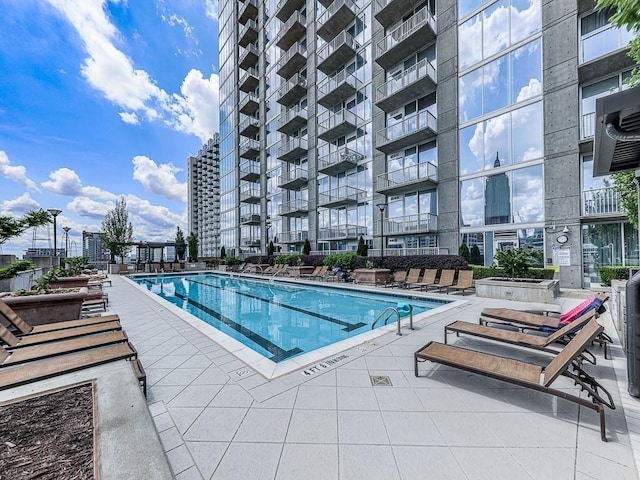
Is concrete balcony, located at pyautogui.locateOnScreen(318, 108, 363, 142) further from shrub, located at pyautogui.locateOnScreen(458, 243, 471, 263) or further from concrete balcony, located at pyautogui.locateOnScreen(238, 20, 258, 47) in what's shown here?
concrete balcony, located at pyautogui.locateOnScreen(238, 20, 258, 47)

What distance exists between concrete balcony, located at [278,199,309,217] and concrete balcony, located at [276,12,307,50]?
1444 centimetres

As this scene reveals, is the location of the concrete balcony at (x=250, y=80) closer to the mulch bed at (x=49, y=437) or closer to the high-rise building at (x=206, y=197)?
the high-rise building at (x=206, y=197)

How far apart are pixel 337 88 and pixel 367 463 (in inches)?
833

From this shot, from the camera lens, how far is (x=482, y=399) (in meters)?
2.89

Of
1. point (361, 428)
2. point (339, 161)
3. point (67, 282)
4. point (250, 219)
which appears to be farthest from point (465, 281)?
point (250, 219)

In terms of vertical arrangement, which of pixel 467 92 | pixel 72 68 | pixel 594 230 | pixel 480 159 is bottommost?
pixel 594 230

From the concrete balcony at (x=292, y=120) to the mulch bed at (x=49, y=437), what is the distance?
23.7 metres

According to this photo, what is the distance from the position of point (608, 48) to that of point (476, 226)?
317 inches

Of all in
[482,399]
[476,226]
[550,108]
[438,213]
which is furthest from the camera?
[438,213]

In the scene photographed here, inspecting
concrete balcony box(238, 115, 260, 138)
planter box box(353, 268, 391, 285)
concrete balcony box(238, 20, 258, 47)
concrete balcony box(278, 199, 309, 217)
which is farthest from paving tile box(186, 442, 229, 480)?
concrete balcony box(238, 20, 258, 47)

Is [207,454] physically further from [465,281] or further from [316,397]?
[465,281]

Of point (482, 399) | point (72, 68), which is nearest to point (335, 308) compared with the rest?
point (482, 399)

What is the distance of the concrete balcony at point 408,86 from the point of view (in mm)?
14641

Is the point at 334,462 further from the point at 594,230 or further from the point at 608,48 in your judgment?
the point at 608,48
